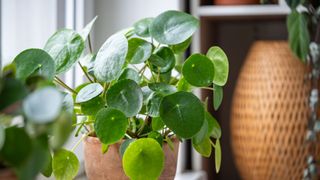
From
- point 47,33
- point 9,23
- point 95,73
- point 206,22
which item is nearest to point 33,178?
point 95,73

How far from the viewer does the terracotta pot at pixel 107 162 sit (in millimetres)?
871

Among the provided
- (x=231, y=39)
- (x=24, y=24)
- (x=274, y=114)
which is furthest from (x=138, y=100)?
(x=231, y=39)

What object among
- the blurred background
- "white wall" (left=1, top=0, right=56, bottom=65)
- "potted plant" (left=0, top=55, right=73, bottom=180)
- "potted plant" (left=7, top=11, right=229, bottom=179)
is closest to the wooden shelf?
the blurred background

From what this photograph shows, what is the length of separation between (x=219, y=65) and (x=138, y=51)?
138mm

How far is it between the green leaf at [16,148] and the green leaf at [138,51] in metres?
0.47

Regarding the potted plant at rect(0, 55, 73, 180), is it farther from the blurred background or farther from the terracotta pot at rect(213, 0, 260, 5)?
the terracotta pot at rect(213, 0, 260, 5)

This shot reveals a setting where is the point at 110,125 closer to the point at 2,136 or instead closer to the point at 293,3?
the point at 2,136

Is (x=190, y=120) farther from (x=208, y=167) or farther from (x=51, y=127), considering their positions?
(x=208, y=167)

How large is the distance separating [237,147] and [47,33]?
1.97ft

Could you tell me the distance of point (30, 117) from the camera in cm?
39

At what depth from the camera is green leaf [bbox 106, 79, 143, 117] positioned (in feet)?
2.68

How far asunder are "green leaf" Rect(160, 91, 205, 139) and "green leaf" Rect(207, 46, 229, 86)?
0.33ft

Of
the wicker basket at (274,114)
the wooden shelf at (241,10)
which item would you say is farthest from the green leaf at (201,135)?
the wooden shelf at (241,10)

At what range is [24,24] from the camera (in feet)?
4.17
